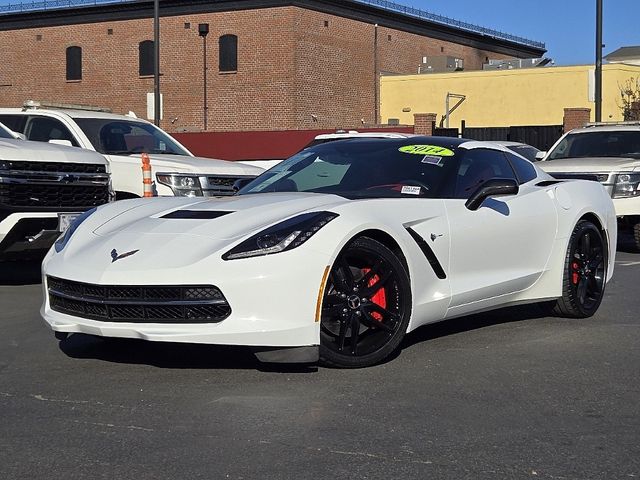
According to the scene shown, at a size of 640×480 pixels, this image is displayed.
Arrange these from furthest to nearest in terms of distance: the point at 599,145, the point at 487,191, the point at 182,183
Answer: the point at 599,145
the point at 182,183
the point at 487,191

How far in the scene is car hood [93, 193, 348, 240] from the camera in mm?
5668

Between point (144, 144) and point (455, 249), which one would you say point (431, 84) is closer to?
point (144, 144)

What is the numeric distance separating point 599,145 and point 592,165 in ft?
4.79

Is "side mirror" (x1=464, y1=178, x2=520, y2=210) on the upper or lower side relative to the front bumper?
upper

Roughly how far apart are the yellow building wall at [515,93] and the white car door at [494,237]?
37.6 meters

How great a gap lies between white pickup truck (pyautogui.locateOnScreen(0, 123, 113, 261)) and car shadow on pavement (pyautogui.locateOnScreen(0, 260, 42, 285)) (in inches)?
41.1

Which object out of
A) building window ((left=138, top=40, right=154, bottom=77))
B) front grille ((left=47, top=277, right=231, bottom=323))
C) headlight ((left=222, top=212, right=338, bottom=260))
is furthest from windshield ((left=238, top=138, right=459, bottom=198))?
building window ((left=138, top=40, right=154, bottom=77))

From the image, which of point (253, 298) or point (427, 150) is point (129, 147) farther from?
point (253, 298)

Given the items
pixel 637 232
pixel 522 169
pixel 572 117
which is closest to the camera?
pixel 522 169

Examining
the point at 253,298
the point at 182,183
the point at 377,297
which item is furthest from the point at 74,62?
the point at 253,298

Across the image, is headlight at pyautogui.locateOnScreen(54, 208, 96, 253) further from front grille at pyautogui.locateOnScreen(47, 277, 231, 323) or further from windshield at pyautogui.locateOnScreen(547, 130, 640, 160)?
windshield at pyautogui.locateOnScreen(547, 130, 640, 160)

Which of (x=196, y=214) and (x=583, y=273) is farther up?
(x=196, y=214)

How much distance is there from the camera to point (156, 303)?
5383 mm

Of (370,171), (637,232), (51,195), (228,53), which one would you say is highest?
(228,53)
